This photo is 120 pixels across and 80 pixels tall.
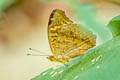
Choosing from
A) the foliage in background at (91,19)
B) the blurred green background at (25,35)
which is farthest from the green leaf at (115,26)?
the blurred green background at (25,35)

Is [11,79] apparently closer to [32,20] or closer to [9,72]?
[9,72]

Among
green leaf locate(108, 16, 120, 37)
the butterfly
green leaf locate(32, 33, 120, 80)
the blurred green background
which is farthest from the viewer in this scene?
the blurred green background

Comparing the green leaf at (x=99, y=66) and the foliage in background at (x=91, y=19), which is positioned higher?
the foliage in background at (x=91, y=19)

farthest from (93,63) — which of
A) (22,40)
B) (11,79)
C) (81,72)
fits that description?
(22,40)

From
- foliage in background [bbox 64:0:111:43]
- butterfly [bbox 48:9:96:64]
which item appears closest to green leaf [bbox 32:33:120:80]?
butterfly [bbox 48:9:96:64]

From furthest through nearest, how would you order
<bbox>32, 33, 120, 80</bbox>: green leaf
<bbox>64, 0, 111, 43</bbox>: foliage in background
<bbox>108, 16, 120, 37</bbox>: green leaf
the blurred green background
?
the blurred green background, <bbox>64, 0, 111, 43</bbox>: foliage in background, <bbox>108, 16, 120, 37</bbox>: green leaf, <bbox>32, 33, 120, 80</bbox>: green leaf

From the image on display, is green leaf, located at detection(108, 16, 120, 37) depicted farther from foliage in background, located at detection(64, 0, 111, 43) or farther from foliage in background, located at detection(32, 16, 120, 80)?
foliage in background, located at detection(64, 0, 111, 43)

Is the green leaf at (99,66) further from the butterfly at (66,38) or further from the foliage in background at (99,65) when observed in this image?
the butterfly at (66,38)

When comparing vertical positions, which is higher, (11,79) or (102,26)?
(102,26)
